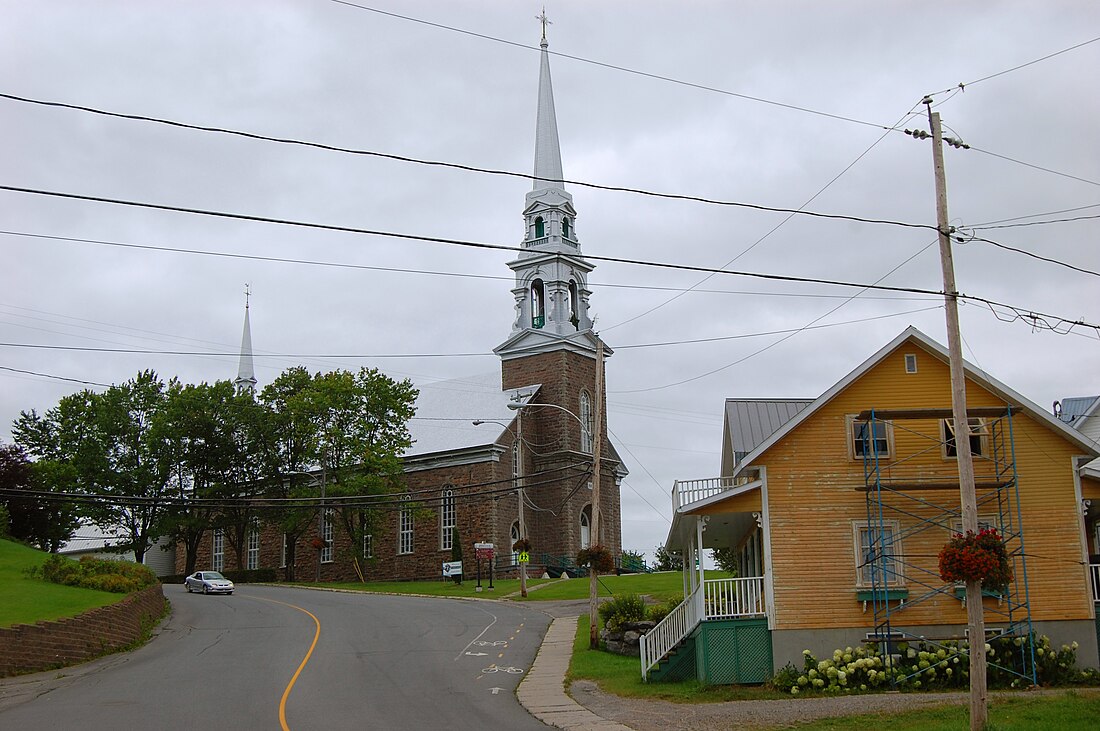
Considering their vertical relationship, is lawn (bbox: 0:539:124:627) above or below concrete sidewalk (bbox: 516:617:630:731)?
A: above

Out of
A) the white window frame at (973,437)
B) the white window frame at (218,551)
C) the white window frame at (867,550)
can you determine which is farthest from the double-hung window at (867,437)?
the white window frame at (218,551)

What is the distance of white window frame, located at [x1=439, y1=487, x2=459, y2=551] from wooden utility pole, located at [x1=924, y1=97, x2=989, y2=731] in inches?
1825

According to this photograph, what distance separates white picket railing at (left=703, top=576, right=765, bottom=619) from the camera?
26047 millimetres

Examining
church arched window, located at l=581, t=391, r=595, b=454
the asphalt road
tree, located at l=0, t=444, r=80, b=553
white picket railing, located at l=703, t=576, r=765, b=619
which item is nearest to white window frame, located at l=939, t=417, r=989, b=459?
white picket railing, located at l=703, t=576, r=765, b=619

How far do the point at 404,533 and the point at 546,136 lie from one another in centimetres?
2451

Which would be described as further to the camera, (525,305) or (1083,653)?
(525,305)

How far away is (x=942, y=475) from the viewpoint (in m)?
26.7

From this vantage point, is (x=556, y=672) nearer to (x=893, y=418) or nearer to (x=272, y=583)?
(x=893, y=418)

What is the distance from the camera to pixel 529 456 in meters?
64.9

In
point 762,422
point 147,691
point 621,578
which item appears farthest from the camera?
point 621,578

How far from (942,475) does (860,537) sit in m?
2.51

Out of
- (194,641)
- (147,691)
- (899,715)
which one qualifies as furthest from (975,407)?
(194,641)

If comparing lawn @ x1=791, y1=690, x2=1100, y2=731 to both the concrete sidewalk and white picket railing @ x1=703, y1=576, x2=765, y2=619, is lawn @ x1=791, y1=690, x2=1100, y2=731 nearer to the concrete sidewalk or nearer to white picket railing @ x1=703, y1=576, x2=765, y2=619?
the concrete sidewalk

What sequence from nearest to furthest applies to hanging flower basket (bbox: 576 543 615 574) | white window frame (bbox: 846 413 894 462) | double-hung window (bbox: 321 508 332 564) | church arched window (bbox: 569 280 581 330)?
white window frame (bbox: 846 413 894 462)
hanging flower basket (bbox: 576 543 615 574)
church arched window (bbox: 569 280 581 330)
double-hung window (bbox: 321 508 332 564)
